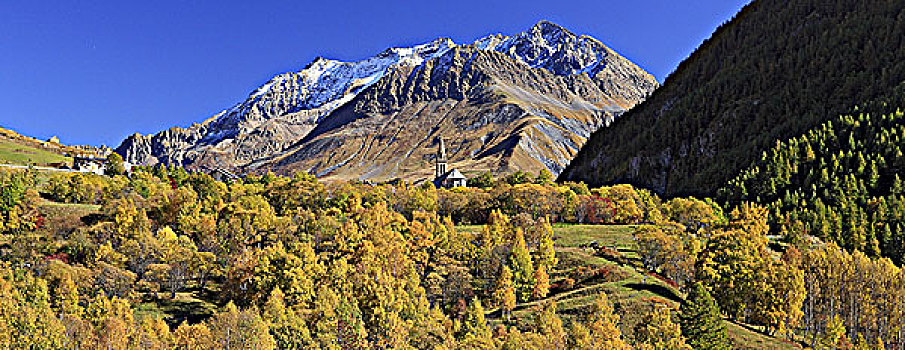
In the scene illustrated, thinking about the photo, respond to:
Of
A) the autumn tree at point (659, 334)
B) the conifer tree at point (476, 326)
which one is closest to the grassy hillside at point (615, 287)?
the autumn tree at point (659, 334)

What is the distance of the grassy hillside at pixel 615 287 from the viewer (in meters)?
76.2

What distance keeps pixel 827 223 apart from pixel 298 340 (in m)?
118

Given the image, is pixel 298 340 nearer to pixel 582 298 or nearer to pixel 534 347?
pixel 534 347

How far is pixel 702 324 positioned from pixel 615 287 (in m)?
18.4

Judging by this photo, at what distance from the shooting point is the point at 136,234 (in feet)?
328

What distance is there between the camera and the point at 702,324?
69.6 meters

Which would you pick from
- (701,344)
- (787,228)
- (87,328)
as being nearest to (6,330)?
(87,328)

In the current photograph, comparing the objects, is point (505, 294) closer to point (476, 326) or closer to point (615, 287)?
point (476, 326)

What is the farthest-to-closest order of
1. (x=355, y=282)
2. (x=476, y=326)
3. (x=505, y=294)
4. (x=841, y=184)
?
(x=841, y=184) → (x=505, y=294) → (x=355, y=282) → (x=476, y=326)

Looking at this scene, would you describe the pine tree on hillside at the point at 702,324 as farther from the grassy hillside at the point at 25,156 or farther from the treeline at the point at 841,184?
the grassy hillside at the point at 25,156

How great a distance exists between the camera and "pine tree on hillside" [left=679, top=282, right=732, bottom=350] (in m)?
68.7

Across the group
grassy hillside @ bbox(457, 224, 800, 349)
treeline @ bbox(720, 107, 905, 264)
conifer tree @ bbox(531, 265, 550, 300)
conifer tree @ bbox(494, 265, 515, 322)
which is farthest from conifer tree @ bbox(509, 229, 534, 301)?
treeline @ bbox(720, 107, 905, 264)

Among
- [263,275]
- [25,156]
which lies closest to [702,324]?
[263,275]

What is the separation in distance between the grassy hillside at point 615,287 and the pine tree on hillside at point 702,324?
4401 millimetres
